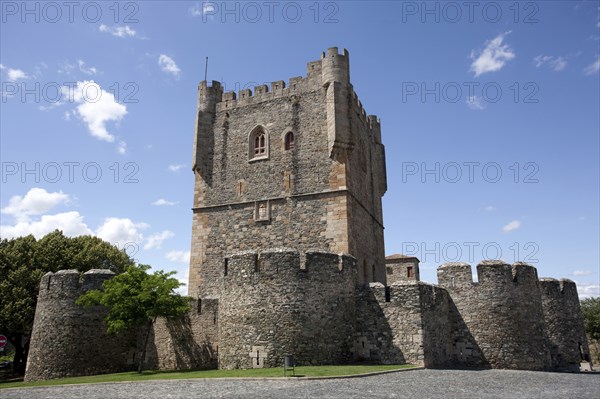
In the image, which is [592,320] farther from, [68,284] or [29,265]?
[29,265]

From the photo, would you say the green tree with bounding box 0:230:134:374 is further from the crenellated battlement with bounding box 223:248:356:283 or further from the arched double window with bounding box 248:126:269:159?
the crenellated battlement with bounding box 223:248:356:283

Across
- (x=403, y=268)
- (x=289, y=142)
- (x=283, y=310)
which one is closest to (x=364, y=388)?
(x=283, y=310)

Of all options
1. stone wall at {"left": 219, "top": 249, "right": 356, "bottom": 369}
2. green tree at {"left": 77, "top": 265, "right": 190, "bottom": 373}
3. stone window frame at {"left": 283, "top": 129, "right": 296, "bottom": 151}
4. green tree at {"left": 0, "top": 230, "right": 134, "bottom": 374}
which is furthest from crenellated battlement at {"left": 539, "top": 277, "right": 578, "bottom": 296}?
green tree at {"left": 0, "top": 230, "right": 134, "bottom": 374}

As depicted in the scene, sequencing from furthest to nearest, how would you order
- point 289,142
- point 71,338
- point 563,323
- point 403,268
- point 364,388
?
point 403,268, point 289,142, point 563,323, point 71,338, point 364,388

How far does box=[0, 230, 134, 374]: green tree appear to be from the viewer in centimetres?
2691

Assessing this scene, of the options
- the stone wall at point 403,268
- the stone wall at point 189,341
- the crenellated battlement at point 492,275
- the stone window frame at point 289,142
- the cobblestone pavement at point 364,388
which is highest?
the stone window frame at point 289,142

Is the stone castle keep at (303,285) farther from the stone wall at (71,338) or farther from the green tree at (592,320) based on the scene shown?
the green tree at (592,320)

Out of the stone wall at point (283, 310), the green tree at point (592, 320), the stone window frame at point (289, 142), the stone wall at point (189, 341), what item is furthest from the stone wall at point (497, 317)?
the green tree at point (592, 320)

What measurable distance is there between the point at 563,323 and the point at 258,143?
17564 mm

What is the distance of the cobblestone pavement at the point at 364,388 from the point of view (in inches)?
409

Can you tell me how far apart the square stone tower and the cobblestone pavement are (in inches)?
361

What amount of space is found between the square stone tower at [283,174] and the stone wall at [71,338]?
4.61 metres

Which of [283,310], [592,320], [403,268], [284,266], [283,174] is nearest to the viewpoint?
[283,310]

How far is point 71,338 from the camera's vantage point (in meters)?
20.1
